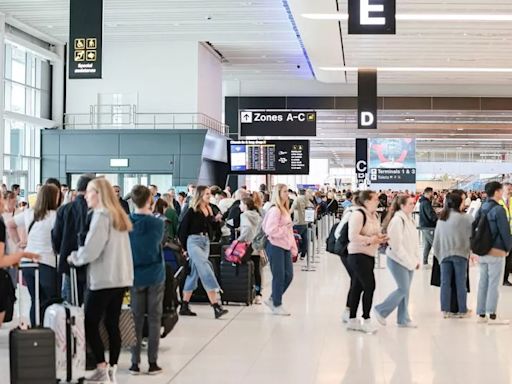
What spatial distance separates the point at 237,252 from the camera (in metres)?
11.0

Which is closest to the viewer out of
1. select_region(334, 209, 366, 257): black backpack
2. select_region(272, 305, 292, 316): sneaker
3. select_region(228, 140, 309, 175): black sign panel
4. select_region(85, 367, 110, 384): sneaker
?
select_region(85, 367, 110, 384): sneaker

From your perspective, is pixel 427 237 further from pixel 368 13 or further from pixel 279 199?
pixel 279 199

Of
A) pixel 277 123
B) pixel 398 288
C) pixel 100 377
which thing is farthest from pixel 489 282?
pixel 277 123

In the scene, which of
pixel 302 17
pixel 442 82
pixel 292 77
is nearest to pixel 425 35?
pixel 302 17

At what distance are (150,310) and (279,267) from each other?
3500mm

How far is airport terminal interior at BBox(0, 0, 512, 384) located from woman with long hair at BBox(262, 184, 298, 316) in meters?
0.03

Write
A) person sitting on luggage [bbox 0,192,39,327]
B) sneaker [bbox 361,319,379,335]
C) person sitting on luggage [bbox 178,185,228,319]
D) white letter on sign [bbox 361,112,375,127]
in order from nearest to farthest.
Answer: person sitting on luggage [bbox 0,192,39,327]
sneaker [bbox 361,319,379,335]
person sitting on luggage [bbox 178,185,228,319]
white letter on sign [bbox 361,112,375,127]

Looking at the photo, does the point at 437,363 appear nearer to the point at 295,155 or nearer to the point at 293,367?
the point at 293,367

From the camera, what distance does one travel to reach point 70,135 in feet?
84.4

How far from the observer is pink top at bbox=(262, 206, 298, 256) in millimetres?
9984

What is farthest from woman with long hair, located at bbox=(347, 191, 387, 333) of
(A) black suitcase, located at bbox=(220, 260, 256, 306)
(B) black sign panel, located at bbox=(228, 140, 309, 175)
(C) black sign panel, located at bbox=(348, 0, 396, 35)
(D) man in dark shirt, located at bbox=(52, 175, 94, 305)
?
(B) black sign panel, located at bbox=(228, 140, 309, 175)

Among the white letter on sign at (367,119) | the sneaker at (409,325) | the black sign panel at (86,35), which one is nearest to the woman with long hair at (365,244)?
the sneaker at (409,325)

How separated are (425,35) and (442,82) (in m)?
10.9

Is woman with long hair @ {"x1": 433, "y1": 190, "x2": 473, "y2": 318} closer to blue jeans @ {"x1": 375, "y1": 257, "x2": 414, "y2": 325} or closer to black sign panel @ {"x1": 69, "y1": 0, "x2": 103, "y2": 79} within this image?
blue jeans @ {"x1": 375, "y1": 257, "x2": 414, "y2": 325}
